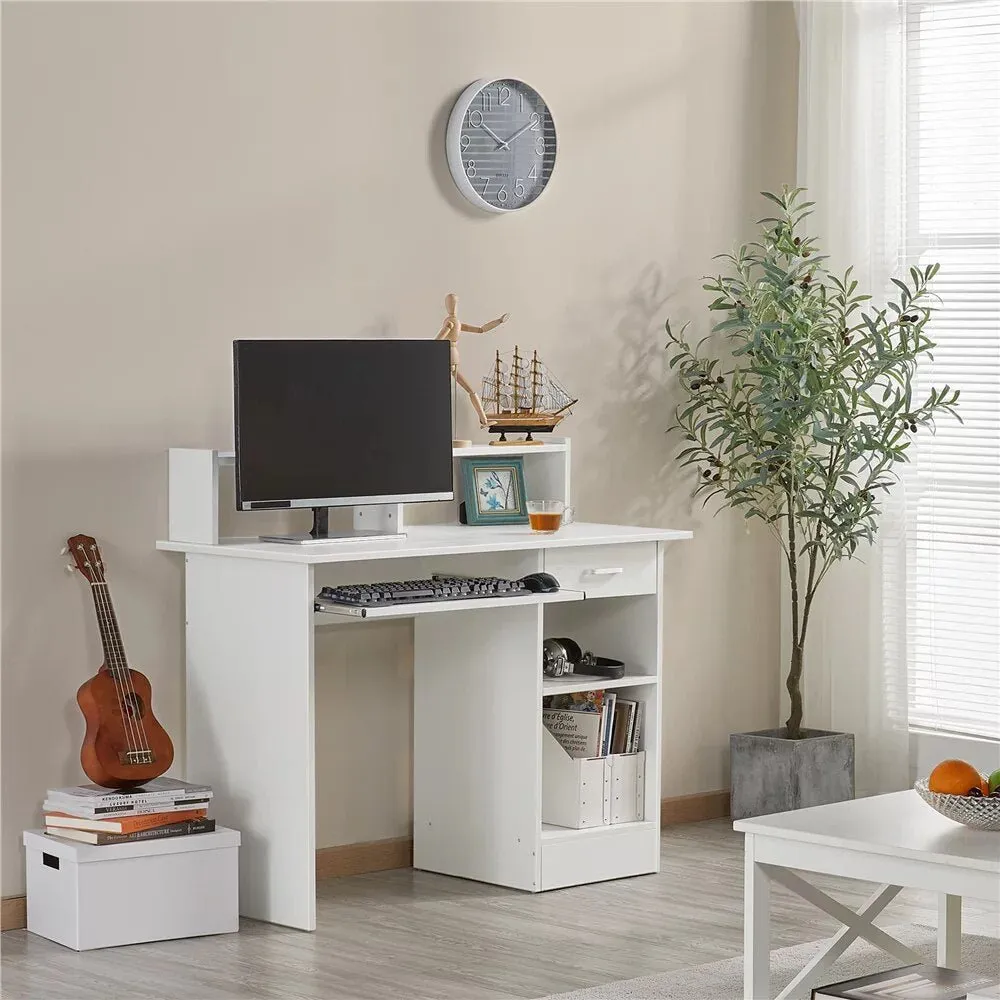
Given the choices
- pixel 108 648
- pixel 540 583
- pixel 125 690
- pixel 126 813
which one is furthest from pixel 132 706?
pixel 540 583

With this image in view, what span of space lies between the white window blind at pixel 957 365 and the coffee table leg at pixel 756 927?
240 centimetres

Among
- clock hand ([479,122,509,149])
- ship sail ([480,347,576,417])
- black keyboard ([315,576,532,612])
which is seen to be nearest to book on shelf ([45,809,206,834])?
black keyboard ([315,576,532,612])

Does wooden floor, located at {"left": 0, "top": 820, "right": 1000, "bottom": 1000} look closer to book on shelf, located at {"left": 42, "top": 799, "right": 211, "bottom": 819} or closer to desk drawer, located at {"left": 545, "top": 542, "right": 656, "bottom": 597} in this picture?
book on shelf, located at {"left": 42, "top": 799, "right": 211, "bottom": 819}

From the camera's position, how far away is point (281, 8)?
14.9 feet

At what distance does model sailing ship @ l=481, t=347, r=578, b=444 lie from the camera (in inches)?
191

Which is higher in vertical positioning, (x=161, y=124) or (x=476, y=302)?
(x=161, y=124)

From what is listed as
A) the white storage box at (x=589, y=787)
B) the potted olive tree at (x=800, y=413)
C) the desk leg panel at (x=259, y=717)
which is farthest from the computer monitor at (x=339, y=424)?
the potted olive tree at (x=800, y=413)

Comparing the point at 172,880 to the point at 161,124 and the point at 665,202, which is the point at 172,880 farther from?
the point at 665,202

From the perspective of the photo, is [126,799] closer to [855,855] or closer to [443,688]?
[443,688]

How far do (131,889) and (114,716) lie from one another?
1.28 feet

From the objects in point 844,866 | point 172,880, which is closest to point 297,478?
point 172,880

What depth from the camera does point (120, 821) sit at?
3949 mm

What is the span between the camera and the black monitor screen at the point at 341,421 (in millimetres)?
4172

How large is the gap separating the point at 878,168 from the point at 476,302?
4.61ft
